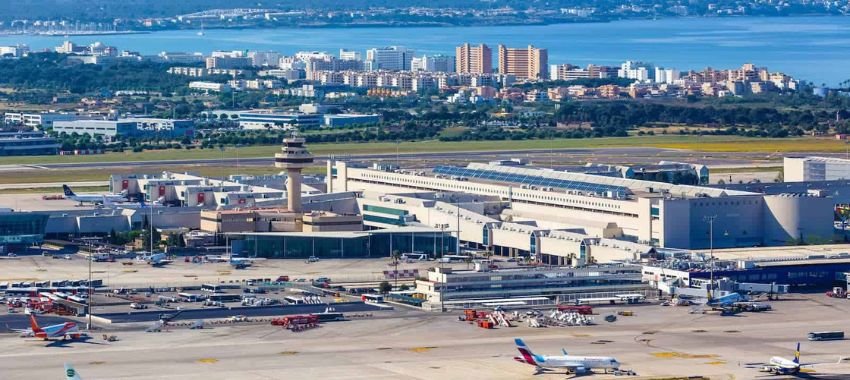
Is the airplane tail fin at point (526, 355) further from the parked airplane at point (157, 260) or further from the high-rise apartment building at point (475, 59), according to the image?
the high-rise apartment building at point (475, 59)

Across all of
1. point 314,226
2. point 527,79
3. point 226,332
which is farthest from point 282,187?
point 527,79

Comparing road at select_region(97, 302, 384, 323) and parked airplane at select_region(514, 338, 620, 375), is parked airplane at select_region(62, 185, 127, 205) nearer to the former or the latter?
road at select_region(97, 302, 384, 323)

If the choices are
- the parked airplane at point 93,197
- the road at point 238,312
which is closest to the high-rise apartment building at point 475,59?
the parked airplane at point 93,197

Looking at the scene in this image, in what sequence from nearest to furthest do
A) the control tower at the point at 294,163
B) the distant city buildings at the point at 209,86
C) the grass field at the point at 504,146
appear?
the control tower at the point at 294,163 < the grass field at the point at 504,146 < the distant city buildings at the point at 209,86

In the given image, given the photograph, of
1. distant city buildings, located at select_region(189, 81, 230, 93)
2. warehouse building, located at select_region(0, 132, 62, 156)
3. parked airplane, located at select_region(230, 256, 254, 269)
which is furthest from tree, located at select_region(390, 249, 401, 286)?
distant city buildings, located at select_region(189, 81, 230, 93)

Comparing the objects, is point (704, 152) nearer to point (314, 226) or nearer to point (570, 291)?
point (314, 226)
